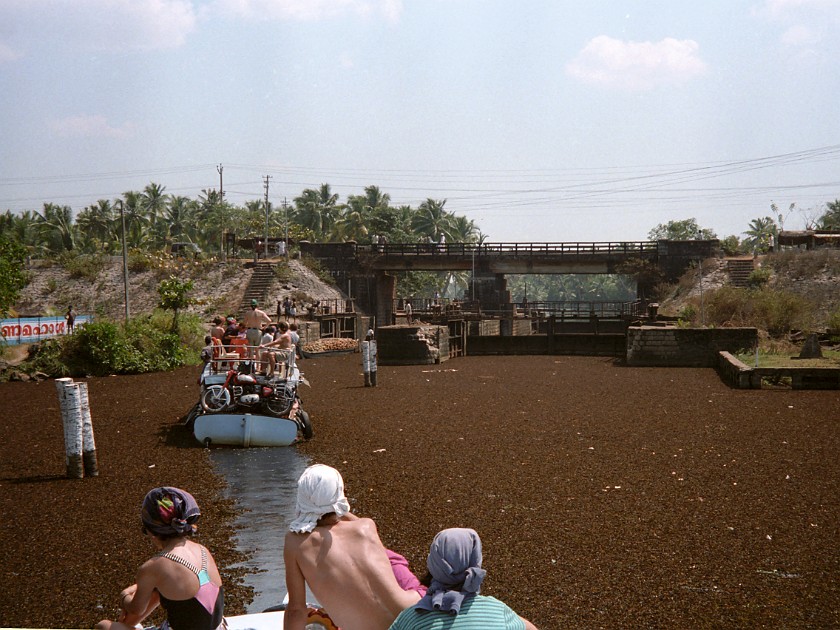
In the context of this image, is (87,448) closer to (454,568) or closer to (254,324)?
(254,324)

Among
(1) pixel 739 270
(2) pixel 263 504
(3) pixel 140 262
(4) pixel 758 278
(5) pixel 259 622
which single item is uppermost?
(3) pixel 140 262

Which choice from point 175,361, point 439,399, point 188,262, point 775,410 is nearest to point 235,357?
point 439,399

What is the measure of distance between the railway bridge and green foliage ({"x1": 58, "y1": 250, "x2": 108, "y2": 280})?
14259mm

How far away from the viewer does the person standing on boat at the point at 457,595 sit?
3714 millimetres

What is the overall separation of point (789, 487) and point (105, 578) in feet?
25.6

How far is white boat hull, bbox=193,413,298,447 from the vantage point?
611 inches

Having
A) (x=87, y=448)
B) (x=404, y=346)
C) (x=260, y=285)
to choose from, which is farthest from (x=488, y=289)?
(x=87, y=448)

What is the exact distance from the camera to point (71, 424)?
12719 mm

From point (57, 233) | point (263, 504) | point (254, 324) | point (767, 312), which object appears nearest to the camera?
point (263, 504)

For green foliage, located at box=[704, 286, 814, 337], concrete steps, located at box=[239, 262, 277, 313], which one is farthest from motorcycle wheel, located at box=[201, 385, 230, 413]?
concrete steps, located at box=[239, 262, 277, 313]

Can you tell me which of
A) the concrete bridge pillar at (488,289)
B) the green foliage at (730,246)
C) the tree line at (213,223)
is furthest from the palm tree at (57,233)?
the green foliage at (730,246)

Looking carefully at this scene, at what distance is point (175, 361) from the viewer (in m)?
32.6

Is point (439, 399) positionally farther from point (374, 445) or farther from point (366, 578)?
point (366, 578)

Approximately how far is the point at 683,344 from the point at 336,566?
28727 mm
